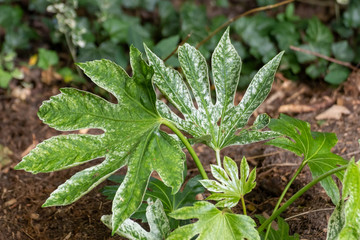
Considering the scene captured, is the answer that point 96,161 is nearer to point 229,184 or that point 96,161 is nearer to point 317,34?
point 229,184

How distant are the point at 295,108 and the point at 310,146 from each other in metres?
1.23

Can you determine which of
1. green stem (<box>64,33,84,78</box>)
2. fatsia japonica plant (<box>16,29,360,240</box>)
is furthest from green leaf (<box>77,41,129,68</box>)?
fatsia japonica plant (<box>16,29,360,240</box>)

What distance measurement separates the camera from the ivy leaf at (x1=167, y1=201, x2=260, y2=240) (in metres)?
1.19

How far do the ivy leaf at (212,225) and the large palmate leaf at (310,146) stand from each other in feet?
1.16

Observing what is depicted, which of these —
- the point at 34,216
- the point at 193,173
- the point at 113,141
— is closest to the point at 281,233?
the point at 113,141

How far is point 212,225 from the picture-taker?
47.8 inches

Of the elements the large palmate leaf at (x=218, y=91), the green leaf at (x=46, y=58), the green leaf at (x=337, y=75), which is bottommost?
the green leaf at (x=337, y=75)

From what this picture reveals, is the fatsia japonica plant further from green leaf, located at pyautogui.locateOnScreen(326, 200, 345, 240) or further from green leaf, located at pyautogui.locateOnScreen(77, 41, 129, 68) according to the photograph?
green leaf, located at pyautogui.locateOnScreen(77, 41, 129, 68)

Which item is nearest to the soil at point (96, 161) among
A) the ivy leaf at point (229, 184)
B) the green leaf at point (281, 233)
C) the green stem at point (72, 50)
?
the green stem at point (72, 50)

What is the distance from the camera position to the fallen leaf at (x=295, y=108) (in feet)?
8.71

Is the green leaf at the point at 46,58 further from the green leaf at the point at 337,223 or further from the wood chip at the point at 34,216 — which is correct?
the green leaf at the point at 337,223

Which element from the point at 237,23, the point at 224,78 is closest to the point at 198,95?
the point at 224,78

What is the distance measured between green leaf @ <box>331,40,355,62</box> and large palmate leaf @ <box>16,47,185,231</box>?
192 centimetres

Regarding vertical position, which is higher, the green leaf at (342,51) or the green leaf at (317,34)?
the green leaf at (317,34)
